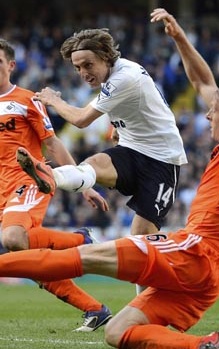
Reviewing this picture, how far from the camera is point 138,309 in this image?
6754 mm

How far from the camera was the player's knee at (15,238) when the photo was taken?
8.42 meters

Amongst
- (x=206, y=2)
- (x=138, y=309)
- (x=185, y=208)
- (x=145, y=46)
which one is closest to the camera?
(x=138, y=309)

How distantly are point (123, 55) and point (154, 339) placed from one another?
684 inches

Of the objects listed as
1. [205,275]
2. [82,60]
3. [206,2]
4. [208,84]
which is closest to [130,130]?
[82,60]

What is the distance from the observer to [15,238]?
27.7 ft

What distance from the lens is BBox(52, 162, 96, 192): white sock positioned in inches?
296

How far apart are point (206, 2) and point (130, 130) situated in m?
18.1

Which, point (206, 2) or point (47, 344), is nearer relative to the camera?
point (47, 344)

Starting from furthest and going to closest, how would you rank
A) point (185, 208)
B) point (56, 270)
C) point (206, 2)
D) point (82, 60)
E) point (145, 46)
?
point (206, 2)
point (145, 46)
point (185, 208)
point (82, 60)
point (56, 270)

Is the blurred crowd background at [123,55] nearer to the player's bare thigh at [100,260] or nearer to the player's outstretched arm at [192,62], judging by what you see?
the player's outstretched arm at [192,62]

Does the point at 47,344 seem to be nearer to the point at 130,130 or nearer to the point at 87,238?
the point at 87,238

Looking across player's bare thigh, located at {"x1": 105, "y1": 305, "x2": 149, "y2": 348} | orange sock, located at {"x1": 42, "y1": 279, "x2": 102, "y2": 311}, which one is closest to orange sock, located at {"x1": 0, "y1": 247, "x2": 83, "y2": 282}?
player's bare thigh, located at {"x1": 105, "y1": 305, "x2": 149, "y2": 348}

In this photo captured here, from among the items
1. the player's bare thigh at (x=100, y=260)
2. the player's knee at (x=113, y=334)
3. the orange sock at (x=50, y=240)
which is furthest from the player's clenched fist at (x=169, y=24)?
the player's knee at (x=113, y=334)

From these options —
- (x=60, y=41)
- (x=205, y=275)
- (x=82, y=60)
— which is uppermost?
(x=82, y=60)
